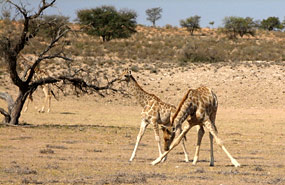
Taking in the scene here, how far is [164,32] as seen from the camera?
279 feet

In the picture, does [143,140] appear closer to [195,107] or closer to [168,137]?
[168,137]

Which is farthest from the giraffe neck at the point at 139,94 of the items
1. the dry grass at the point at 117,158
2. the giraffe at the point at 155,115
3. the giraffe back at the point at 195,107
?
Result: the giraffe back at the point at 195,107

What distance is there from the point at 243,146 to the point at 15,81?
9165mm

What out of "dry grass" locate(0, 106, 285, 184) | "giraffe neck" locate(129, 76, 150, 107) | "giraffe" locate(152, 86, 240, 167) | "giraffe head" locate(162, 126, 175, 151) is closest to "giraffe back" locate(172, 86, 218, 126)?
"giraffe" locate(152, 86, 240, 167)

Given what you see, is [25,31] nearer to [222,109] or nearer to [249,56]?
[222,109]

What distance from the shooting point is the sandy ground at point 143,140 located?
11.9 metres

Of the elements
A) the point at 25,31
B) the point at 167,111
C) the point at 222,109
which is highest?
the point at 25,31

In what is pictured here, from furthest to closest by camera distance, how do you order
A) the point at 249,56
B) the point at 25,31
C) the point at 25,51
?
1. the point at 249,56
2. the point at 25,51
3. the point at 25,31

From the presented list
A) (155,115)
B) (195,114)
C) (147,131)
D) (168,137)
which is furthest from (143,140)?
(195,114)

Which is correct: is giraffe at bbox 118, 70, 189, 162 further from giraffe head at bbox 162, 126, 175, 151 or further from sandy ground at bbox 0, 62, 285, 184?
giraffe head at bbox 162, 126, 175, 151

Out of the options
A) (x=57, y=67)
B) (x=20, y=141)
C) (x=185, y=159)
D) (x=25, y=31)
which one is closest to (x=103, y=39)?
(x=57, y=67)

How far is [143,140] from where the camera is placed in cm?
2048

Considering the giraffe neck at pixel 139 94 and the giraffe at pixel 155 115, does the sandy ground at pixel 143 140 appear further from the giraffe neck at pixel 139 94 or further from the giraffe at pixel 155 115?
the giraffe neck at pixel 139 94

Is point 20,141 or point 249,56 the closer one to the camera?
point 20,141
